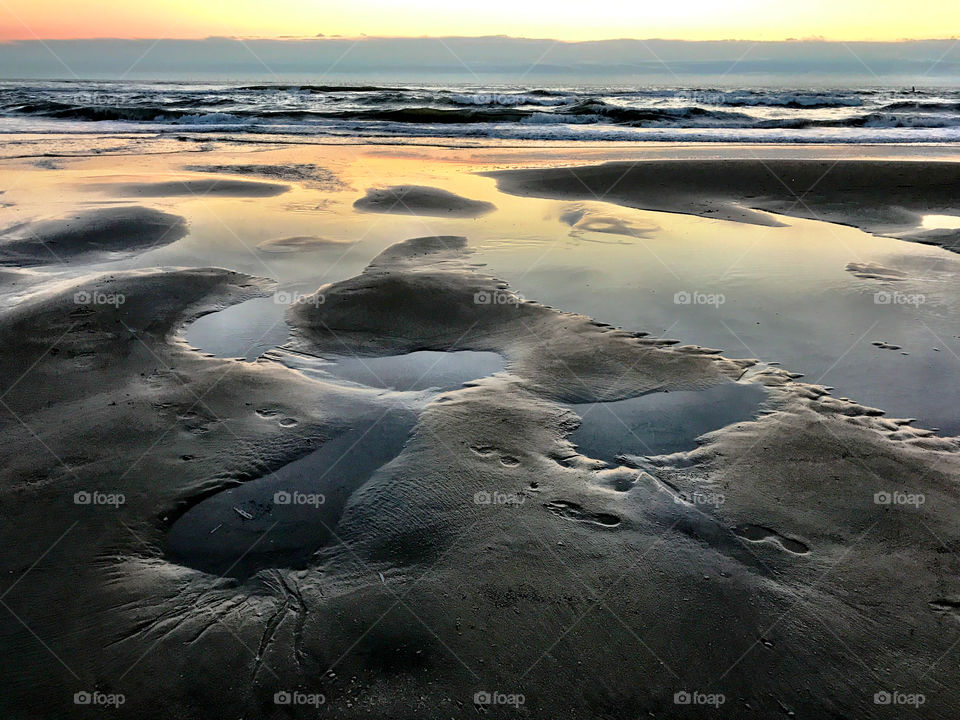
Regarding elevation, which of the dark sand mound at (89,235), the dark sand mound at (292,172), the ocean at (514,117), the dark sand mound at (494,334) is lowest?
the dark sand mound at (494,334)

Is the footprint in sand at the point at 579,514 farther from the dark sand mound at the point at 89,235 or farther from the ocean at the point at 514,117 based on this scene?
the ocean at the point at 514,117

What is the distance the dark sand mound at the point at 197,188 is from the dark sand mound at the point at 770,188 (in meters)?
5.69

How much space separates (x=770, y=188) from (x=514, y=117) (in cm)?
2140

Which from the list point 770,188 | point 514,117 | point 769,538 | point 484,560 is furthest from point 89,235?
point 514,117

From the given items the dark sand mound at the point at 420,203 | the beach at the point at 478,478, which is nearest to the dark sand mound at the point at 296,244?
the beach at the point at 478,478

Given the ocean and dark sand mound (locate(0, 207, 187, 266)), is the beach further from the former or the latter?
the ocean

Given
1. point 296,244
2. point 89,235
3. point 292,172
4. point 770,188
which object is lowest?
point 296,244

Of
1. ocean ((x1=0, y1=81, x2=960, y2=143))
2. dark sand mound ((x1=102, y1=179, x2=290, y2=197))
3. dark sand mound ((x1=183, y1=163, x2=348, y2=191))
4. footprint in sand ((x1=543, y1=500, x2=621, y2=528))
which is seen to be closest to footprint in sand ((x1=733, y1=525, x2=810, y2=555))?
footprint in sand ((x1=543, y1=500, x2=621, y2=528))

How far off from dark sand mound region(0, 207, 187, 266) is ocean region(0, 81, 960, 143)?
1648 centimetres

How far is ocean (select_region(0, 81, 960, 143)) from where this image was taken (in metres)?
27.9

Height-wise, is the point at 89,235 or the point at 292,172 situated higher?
the point at 292,172

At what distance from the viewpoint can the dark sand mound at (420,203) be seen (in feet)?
42.1

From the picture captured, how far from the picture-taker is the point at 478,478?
4469mm

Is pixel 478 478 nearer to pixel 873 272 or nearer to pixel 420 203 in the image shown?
pixel 873 272
